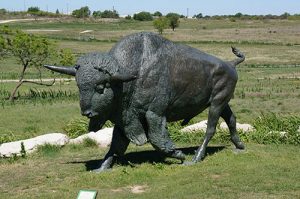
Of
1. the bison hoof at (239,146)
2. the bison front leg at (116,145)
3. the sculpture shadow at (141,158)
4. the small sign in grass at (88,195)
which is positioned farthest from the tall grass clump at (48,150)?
the small sign in grass at (88,195)

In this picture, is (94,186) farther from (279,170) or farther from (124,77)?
(279,170)

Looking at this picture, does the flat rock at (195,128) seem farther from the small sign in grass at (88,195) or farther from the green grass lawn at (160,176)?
the small sign in grass at (88,195)

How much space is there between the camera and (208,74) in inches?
381

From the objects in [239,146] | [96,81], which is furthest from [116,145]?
[239,146]

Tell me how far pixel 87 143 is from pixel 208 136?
3184mm

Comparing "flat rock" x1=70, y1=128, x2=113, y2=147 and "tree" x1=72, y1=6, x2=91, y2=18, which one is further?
"tree" x1=72, y1=6, x2=91, y2=18

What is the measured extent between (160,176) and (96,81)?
77.8 inches

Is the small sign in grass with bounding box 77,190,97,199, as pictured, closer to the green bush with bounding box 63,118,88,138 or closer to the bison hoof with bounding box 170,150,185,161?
the bison hoof with bounding box 170,150,185,161

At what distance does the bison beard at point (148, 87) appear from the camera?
8.29 meters

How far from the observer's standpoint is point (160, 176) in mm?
8891

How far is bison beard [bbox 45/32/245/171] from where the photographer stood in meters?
8.29

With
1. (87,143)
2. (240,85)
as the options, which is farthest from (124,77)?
(240,85)

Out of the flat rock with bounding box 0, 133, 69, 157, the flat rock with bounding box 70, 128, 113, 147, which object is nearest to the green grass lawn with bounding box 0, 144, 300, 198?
the flat rock with bounding box 0, 133, 69, 157

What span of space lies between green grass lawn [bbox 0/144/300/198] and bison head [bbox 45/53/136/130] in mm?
1210
